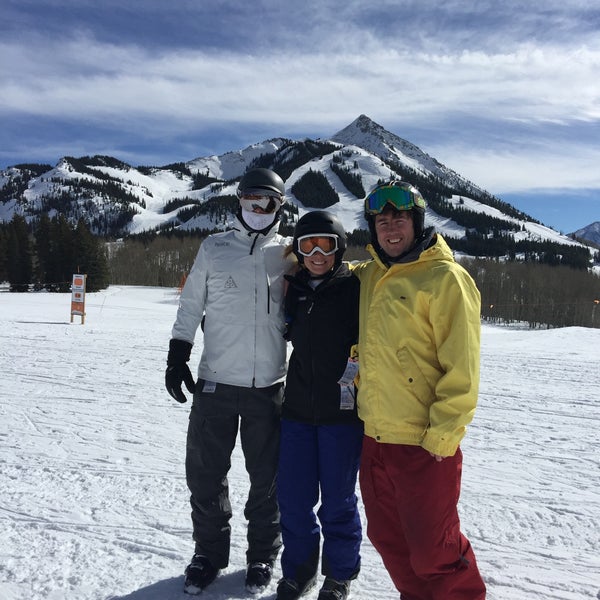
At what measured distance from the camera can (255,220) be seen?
8.54 feet

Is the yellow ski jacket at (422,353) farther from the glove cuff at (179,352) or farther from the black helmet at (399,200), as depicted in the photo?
the glove cuff at (179,352)

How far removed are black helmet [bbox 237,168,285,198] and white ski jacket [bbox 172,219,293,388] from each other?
192 mm

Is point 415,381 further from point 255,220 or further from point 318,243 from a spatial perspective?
point 255,220

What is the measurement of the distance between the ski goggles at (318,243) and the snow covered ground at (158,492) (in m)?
1.76

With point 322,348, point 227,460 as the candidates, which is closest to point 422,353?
point 322,348

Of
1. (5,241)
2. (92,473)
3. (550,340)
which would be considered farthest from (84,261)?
(92,473)

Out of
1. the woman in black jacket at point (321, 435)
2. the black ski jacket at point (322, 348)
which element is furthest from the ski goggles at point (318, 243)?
the black ski jacket at point (322, 348)

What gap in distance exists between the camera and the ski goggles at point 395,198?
217cm

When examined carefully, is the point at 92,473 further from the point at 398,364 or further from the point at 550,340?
the point at 550,340

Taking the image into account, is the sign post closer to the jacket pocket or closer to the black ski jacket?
the black ski jacket

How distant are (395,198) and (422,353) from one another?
71 centimetres

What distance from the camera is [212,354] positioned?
101 inches

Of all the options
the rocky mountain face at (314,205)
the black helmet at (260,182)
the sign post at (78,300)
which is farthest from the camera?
the rocky mountain face at (314,205)

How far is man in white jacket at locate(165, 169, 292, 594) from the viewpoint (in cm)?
252
